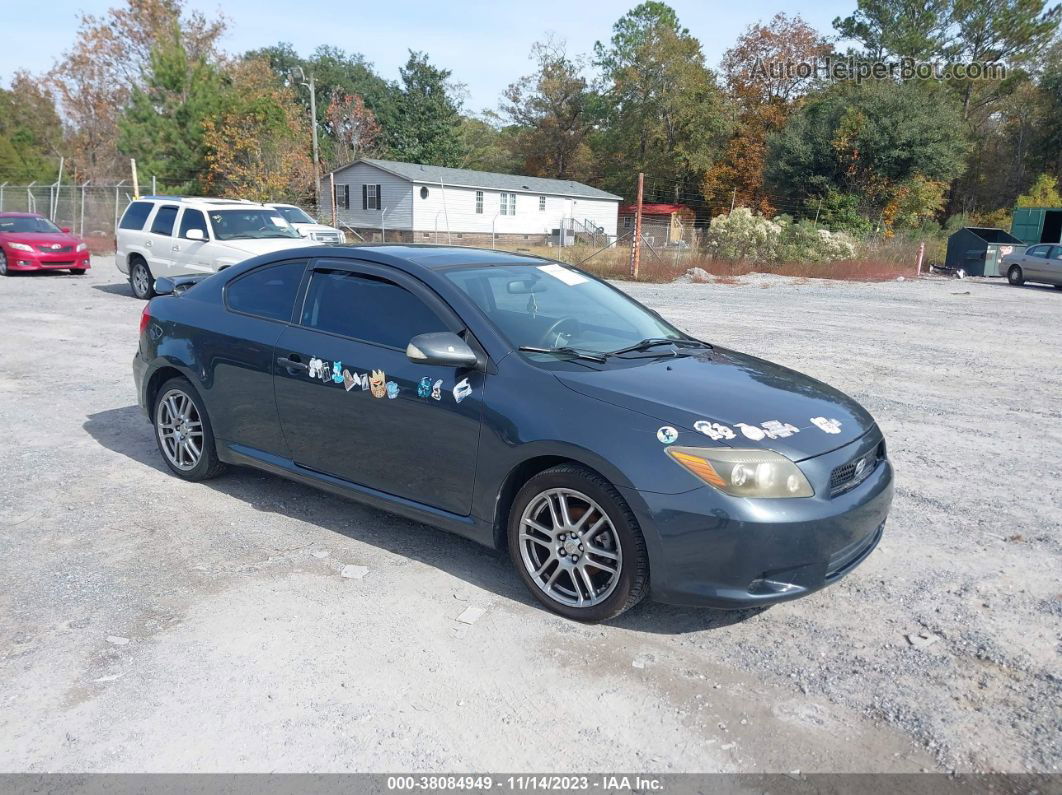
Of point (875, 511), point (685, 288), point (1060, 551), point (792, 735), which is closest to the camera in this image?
point (792, 735)

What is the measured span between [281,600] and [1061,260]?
29907 mm

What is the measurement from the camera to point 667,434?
341cm

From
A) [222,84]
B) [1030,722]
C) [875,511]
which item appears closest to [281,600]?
[875,511]

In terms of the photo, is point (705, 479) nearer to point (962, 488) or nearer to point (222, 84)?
point (962, 488)

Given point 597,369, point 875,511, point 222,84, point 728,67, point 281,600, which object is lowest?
point 281,600

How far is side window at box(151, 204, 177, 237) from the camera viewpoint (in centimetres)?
1480

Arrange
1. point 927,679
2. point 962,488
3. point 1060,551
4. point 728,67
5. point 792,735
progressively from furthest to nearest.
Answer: point 728,67, point 962,488, point 1060,551, point 927,679, point 792,735

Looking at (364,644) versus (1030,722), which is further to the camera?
(364,644)

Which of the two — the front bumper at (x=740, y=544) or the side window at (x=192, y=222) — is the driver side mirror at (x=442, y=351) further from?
the side window at (x=192, y=222)

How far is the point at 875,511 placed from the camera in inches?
146

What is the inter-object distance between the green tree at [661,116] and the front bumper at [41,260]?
45886 millimetres

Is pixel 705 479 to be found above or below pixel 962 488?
above

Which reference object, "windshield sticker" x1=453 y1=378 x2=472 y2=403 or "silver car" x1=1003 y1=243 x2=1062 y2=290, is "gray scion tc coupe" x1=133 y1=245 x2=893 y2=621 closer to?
"windshield sticker" x1=453 y1=378 x2=472 y2=403

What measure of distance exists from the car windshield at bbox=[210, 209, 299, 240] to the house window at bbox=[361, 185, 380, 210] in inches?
1177
